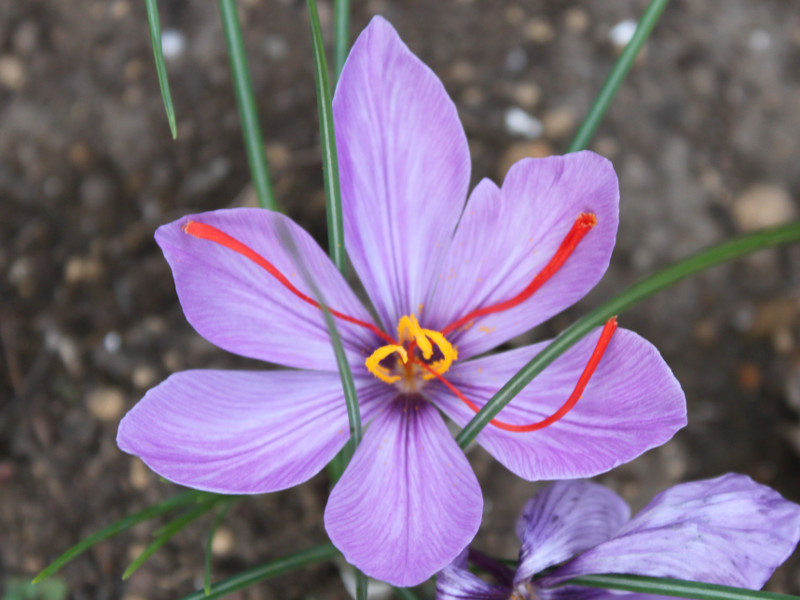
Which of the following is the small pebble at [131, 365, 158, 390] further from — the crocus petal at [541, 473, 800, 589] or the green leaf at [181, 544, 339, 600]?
the crocus petal at [541, 473, 800, 589]

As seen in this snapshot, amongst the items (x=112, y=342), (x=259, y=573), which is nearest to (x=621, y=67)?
(x=259, y=573)

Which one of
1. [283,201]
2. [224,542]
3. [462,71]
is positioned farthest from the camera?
[462,71]

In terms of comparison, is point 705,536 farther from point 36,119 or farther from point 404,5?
point 36,119

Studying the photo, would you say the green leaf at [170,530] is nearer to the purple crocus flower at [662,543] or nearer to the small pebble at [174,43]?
the purple crocus flower at [662,543]

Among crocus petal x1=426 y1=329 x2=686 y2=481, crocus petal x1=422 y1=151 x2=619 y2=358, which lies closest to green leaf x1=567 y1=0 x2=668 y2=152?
crocus petal x1=422 y1=151 x2=619 y2=358

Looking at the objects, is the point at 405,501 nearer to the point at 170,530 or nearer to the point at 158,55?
the point at 170,530

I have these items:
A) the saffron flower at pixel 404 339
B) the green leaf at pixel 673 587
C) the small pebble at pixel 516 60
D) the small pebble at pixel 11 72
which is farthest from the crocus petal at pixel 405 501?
the small pebble at pixel 11 72
